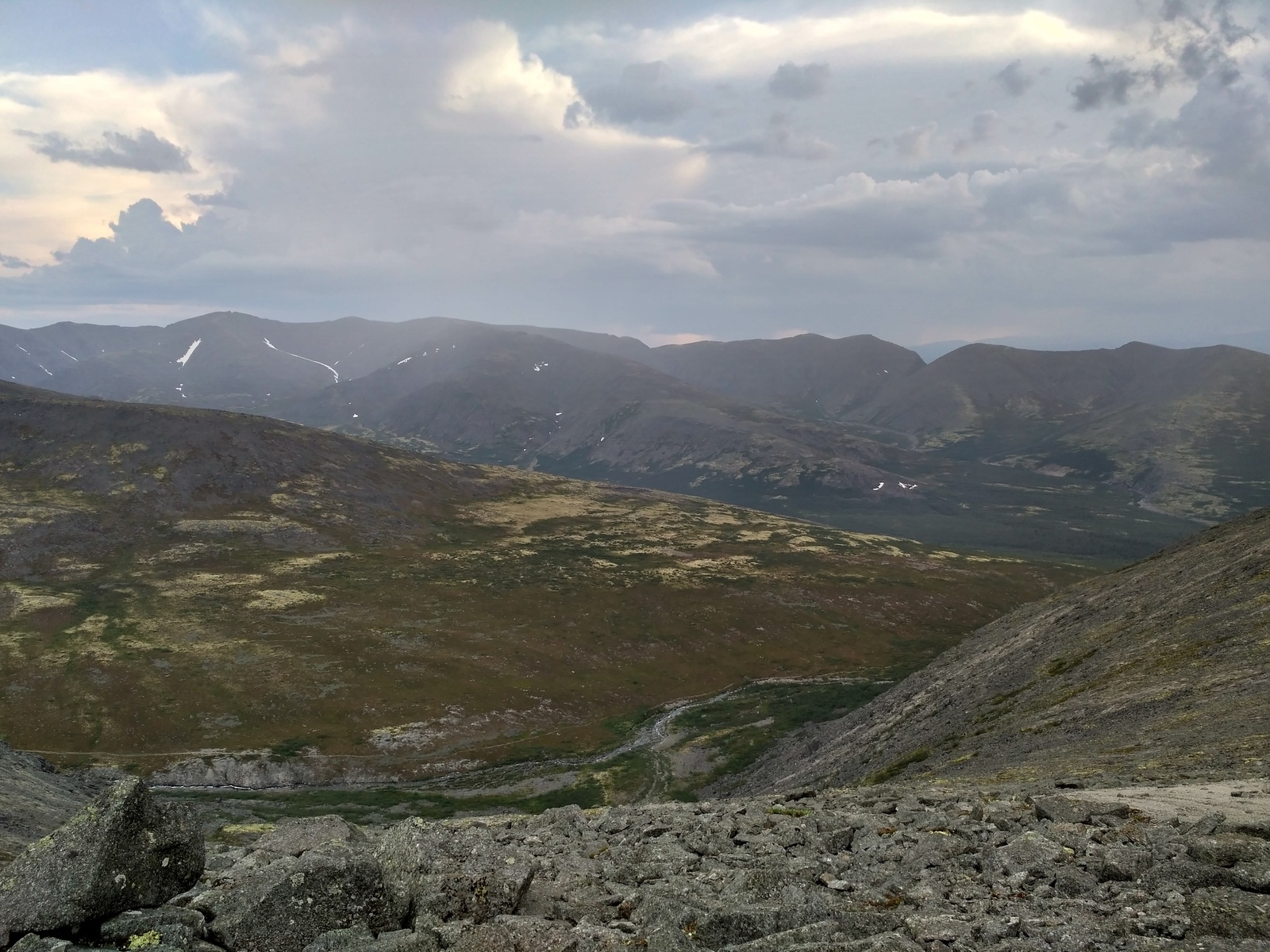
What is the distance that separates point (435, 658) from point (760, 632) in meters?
57.5

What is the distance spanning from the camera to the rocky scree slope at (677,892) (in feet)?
41.9

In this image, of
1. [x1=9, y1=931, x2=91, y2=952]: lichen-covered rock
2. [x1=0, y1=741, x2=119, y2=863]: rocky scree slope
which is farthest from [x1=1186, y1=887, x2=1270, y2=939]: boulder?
[x1=0, y1=741, x2=119, y2=863]: rocky scree slope

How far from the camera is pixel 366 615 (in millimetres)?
123062

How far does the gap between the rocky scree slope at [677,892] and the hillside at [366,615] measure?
232 feet

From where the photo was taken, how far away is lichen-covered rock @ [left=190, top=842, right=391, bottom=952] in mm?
13508

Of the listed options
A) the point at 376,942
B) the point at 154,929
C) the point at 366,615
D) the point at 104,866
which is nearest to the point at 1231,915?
the point at 376,942

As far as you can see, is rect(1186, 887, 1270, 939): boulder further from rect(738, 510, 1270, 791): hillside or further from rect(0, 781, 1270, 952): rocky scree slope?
rect(738, 510, 1270, 791): hillside

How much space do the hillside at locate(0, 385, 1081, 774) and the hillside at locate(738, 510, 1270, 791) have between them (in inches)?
1495

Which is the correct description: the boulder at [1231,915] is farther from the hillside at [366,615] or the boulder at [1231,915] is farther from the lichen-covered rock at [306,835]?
the hillside at [366,615]

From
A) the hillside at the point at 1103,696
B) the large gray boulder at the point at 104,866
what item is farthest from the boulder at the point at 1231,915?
the large gray boulder at the point at 104,866

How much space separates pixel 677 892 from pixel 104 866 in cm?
1197

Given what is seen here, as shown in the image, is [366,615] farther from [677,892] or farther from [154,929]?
[154,929]

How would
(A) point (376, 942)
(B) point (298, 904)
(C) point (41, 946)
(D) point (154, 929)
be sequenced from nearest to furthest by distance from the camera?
1. (C) point (41, 946)
2. (A) point (376, 942)
3. (D) point (154, 929)
4. (B) point (298, 904)

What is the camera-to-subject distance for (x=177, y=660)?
99625mm
